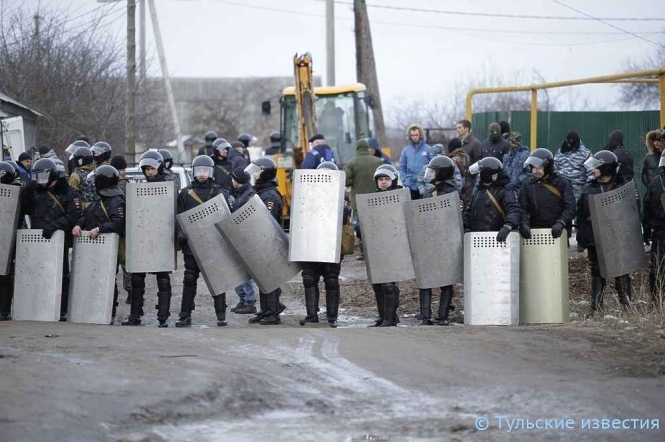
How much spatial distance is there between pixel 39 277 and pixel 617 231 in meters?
6.05

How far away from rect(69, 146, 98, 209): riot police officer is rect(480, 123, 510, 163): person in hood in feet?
18.0

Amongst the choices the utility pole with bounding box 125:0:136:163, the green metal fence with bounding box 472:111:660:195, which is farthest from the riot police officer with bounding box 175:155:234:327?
the utility pole with bounding box 125:0:136:163

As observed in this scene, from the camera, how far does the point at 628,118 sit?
19.2 meters

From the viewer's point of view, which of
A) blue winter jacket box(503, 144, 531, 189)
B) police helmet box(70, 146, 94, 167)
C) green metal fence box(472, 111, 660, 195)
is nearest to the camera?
police helmet box(70, 146, 94, 167)

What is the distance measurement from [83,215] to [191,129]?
64.6 m

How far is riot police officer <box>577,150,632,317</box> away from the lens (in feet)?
40.2

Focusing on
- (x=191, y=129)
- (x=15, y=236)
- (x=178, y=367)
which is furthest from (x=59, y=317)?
(x=191, y=129)

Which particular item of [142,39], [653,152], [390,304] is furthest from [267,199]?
[142,39]

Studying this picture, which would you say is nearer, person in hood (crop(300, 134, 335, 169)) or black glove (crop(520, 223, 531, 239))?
black glove (crop(520, 223, 531, 239))

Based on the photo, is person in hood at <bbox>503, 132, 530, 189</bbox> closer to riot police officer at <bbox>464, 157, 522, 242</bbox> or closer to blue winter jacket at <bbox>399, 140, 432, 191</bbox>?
blue winter jacket at <bbox>399, 140, 432, 191</bbox>

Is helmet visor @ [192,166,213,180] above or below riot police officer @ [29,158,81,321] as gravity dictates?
above

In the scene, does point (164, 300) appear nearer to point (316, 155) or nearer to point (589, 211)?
point (589, 211)

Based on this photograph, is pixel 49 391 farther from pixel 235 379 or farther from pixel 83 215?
pixel 83 215

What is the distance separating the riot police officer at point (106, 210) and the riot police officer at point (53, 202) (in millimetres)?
158
